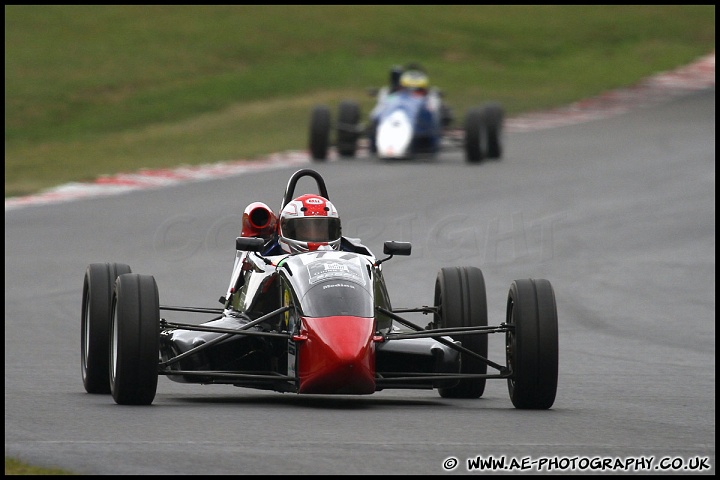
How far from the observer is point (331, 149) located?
28875mm

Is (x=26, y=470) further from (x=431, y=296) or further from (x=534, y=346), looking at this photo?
(x=431, y=296)

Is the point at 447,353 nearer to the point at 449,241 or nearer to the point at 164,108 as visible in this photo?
the point at 449,241

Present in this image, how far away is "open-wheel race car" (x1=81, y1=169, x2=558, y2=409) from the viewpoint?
8.62m

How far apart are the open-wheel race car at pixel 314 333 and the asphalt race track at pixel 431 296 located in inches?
7.7

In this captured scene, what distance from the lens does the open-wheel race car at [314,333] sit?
28.3 feet

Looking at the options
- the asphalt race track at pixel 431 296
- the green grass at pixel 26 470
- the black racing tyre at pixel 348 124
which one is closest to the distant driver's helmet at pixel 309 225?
the asphalt race track at pixel 431 296

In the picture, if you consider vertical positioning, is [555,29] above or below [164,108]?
above

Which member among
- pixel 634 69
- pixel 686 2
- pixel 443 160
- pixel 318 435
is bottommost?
pixel 318 435

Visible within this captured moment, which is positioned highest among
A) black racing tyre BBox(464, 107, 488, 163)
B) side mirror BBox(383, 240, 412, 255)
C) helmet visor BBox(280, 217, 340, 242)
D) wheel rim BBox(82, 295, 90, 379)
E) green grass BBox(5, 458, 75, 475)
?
black racing tyre BBox(464, 107, 488, 163)

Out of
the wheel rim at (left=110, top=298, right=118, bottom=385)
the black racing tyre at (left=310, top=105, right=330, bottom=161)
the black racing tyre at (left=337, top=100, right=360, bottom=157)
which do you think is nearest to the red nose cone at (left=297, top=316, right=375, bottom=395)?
the wheel rim at (left=110, top=298, right=118, bottom=385)

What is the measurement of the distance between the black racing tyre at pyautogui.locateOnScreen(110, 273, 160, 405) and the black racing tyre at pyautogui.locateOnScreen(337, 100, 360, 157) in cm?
1772

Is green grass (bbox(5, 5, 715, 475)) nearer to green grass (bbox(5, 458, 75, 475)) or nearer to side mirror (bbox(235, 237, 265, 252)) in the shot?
side mirror (bbox(235, 237, 265, 252))

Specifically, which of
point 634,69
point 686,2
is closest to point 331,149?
point 634,69

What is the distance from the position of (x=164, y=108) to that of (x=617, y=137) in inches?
505
